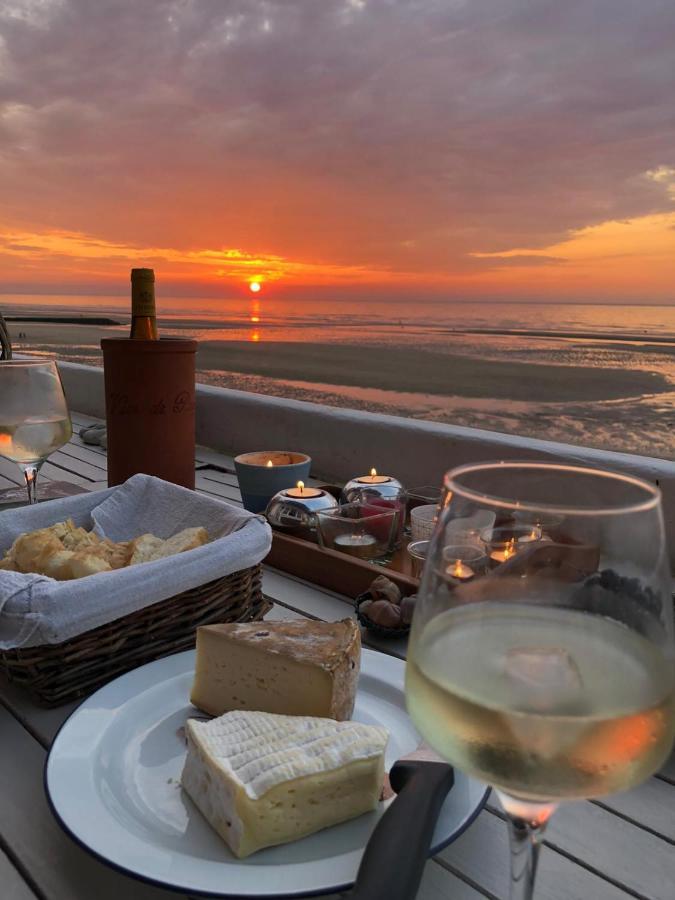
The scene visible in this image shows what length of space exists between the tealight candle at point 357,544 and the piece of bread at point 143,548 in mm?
376

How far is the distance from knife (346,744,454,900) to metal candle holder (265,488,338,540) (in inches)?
27.9

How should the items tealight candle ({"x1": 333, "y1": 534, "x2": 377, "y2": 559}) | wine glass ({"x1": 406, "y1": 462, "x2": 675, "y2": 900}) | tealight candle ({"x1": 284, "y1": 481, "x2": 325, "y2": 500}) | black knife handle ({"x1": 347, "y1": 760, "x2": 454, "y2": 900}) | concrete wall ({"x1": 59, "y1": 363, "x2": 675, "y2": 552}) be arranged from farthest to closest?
concrete wall ({"x1": 59, "y1": 363, "x2": 675, "y2": 552}) < tealight candle ({"x1": 284, "y1": 481, "x2": 325, "y2": 500}) < tealight candle ({"x1": 333, "y1": 534, "x2": 377, "y2": 559}) < black knife handle ({"x1": 347, "y1": 760, "x2": 454, "y2": 900}) < wine glass ({"x1": 406, "y1": 462, "x2": 675, "y2": 900})

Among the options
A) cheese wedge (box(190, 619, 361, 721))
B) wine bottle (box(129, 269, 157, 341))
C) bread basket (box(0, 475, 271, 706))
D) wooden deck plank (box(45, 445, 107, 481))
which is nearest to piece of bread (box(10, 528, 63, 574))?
bread basket (box(0, 475, 271, 706))

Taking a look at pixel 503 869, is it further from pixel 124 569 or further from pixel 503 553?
pixel 124 569

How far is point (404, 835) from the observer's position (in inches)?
21.8

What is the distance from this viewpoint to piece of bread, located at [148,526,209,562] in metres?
0.97

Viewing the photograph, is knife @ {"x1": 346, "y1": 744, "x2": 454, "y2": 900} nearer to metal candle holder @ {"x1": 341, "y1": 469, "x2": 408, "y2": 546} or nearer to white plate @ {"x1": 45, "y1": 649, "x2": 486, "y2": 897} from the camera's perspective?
white plate @ {"x1": 45, "y1": 649, "x2": 486, "y2": 897}

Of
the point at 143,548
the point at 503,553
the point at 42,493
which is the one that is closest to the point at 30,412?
the point at 42,493

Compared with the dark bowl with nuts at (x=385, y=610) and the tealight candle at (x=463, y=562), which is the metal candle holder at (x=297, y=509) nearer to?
the dark bowl with nuts at (x=385, y=610)

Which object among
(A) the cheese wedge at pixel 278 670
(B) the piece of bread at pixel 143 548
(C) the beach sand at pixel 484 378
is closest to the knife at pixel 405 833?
(A) the cheese wedge at pixel 278 670

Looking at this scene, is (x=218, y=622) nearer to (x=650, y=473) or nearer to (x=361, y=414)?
(x=650, y=473)

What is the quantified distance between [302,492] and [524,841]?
1008mm

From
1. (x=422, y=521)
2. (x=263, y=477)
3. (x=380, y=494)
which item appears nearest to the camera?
(x=422, y=521)

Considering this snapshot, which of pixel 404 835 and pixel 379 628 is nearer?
pixel 404 835
